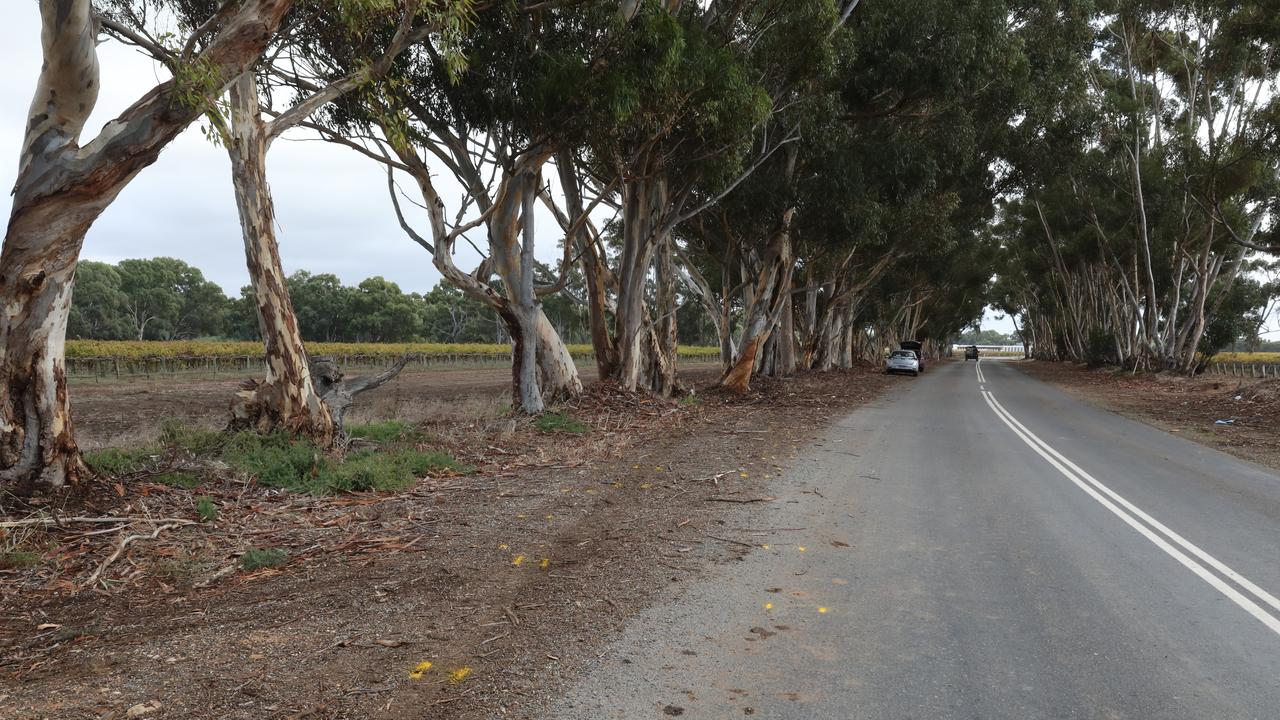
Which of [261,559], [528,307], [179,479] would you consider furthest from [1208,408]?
[179,479]

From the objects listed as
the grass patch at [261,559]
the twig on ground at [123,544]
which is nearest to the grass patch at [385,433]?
the twig on ground at [123,544]

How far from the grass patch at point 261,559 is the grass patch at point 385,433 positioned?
4.93 meters

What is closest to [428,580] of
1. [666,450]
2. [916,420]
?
[666,450]

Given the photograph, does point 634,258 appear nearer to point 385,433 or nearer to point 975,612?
point 385,433

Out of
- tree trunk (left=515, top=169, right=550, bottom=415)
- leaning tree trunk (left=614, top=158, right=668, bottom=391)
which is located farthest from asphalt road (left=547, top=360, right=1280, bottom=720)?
leaning tree trunk (left=614, top=158, right=668, bottom=391)

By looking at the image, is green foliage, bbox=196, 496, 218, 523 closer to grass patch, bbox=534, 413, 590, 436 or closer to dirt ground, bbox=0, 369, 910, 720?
dirt ground, bbox=0, 369, 910, 720

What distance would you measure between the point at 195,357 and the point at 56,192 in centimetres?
4669

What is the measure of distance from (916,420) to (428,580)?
12.9 metres

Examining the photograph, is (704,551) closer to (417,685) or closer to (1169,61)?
(417,685)

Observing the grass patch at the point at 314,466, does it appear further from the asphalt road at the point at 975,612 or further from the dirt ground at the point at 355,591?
the asphalt road at the point at 975,612

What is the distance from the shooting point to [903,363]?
40.2 m

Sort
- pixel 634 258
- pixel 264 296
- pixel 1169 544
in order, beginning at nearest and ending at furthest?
pixel 1169 544 < pixel 264 296 < pixel 634 258

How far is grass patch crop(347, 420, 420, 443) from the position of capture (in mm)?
10536

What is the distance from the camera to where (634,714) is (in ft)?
10.9
